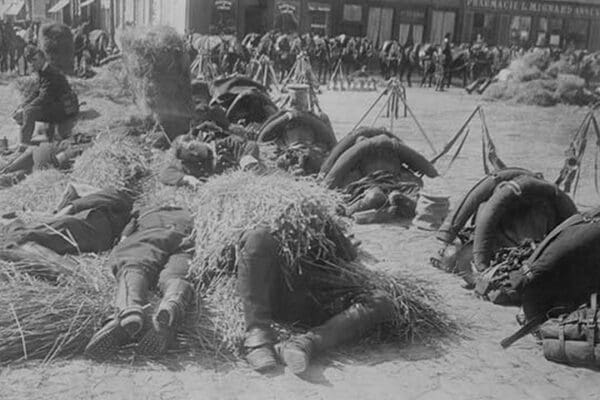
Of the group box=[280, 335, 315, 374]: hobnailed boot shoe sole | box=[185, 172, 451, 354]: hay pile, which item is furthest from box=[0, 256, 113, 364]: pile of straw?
box=[280, 335, 315, 374]: hobnailed boot shoe sole

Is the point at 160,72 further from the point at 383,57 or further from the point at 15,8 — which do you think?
the point at 15,8

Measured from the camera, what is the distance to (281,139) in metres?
8.87

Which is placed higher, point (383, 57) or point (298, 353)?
point (383, 57)

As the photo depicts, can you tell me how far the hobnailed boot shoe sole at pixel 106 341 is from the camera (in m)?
3.80

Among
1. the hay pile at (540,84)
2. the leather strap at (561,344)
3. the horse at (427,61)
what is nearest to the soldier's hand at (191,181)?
the leather strap at (561,344)

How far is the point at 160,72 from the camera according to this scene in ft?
30.3

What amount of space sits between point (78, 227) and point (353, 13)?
94.8ft

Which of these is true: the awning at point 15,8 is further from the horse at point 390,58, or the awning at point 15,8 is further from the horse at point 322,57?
the horse at point 390,58

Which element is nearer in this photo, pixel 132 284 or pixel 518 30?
pixel 132 284

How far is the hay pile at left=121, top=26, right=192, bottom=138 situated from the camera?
909cm

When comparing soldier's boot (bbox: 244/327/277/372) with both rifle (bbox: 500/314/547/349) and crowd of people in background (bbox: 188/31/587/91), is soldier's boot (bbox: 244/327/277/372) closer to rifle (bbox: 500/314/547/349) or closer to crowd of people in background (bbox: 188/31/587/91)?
rifle (bbox: 500/314/547/349)

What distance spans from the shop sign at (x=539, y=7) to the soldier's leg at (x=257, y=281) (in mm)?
32437

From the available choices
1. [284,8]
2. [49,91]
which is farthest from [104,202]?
[284,8]

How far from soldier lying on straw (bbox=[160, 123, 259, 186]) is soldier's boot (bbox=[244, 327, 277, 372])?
2.19 m
